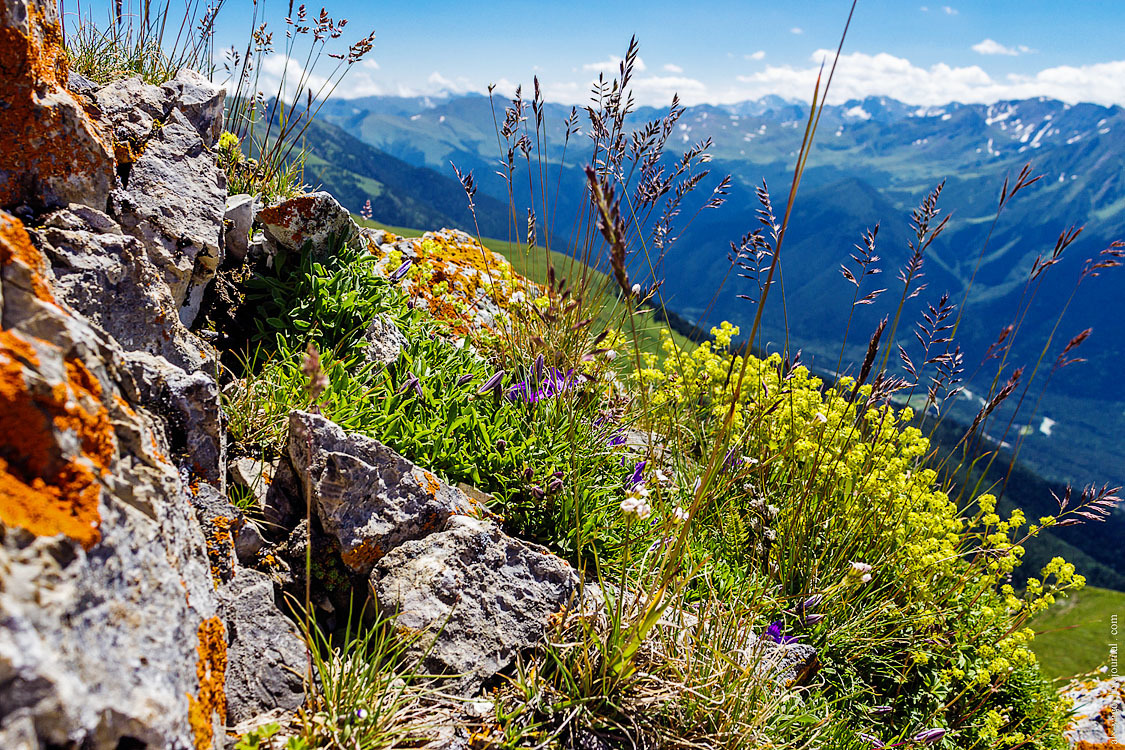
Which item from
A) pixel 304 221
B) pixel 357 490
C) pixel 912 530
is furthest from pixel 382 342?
pixel 912 530

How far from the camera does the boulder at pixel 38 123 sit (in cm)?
276

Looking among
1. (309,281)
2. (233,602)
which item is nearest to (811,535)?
(233,602)

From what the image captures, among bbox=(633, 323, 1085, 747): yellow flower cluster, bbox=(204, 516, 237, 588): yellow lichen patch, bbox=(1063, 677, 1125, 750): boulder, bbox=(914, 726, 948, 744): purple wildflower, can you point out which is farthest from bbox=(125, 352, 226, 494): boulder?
bbox=(1063, 677, 1125, 750): boulder

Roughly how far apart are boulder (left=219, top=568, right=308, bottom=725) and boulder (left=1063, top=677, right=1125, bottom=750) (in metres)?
6.39

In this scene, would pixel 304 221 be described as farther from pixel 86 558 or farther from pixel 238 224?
pixel 86 558

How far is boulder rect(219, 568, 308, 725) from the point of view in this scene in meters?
2.68

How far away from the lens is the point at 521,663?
3348 mm

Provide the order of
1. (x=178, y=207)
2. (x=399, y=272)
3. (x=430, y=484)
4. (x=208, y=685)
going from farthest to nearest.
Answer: (x=399, y=272), (x=178, y=207), (x=430, y=484), (x=208, y=685)

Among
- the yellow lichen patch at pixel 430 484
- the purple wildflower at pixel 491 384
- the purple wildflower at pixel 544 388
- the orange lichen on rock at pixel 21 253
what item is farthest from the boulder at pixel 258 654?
the purple wildflower at pixel 544 388

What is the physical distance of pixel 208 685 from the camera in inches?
88.1

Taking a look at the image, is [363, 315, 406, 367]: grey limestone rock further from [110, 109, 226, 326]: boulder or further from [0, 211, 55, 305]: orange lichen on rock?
[0, 211, 55, 305]: orange lichen on rock

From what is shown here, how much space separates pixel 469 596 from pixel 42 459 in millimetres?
2139

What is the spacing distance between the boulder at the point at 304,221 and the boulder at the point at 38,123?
1746 mm

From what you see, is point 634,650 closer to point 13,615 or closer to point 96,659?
point 96,659
